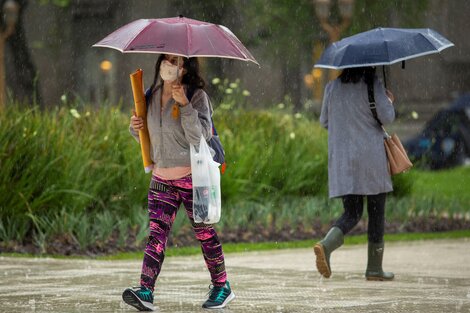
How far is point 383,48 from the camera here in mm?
9141

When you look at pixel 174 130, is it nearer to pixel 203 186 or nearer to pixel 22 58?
pixel 203 186

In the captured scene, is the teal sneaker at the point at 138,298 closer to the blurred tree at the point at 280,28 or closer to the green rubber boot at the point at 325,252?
the green rubber boot at the point at 325,252

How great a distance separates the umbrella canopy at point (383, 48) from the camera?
29.6ft

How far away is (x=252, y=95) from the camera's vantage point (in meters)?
39.1

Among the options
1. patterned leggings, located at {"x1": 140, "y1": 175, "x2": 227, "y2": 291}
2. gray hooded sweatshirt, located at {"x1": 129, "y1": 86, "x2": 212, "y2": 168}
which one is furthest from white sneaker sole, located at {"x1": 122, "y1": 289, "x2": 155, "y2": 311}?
gray hooded sweatshirt, located at {"x1": 129, "y1": 86, "x2": 212, "y2": 168}

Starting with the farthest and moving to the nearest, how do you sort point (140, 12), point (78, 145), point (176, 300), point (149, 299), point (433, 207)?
point (140, 12)
point (433, 207)
point (78, 145)
point (176, 300)
point (149, 299)

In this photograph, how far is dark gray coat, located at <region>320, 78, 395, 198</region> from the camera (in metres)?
9.02

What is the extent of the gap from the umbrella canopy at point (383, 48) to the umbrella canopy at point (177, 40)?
2105 mm

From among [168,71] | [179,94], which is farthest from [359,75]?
[179,94]

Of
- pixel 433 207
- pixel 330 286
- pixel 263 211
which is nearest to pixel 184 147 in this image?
pixel 330 286

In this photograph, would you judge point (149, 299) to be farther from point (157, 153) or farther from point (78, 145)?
point (78, 145)

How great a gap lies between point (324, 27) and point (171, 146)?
21167mm

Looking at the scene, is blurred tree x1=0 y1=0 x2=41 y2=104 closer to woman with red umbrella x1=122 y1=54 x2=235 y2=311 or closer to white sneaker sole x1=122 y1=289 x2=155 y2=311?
woman with red umbrella x1=122 y1=54 x2=235 y2=311

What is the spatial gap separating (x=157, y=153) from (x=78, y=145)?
19.7 ft
